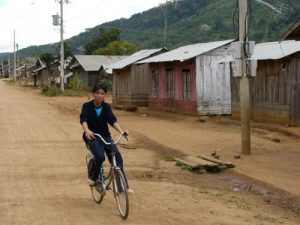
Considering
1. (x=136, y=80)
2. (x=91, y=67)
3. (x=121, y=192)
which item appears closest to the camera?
(x=121, y=192)

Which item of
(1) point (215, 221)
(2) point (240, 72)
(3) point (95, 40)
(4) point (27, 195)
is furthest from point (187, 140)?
(3) point (95, 40)

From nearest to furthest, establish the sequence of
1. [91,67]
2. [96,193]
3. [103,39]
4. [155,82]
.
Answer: [96,193]
[155,82]
[91,67]
[103,39]

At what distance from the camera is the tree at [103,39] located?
72.2m

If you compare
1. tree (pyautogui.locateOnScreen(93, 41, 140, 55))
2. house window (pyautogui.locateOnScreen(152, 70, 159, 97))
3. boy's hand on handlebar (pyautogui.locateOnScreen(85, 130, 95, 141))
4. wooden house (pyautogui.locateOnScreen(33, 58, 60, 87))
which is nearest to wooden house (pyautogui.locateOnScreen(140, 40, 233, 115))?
house window (pyautogui.locateOnScreen(152, 70, 159, 97))

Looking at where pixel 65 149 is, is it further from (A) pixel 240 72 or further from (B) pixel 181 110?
(B) pixel 181 110

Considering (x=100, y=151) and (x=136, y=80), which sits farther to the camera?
(x=136, y=80)

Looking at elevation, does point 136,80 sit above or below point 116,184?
above

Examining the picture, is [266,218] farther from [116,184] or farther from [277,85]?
[277,85]

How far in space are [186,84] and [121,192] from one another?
709 inches

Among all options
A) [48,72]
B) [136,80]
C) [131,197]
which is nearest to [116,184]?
[131,197]

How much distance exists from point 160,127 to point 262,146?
595cm

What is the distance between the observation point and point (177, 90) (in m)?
25.4

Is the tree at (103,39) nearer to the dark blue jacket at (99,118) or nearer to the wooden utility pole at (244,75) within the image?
the wooden utility pole at (244,75)

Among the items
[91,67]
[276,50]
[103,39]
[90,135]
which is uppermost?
[103,39]
